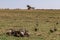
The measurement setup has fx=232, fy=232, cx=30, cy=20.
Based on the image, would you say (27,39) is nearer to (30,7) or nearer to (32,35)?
(32,35)

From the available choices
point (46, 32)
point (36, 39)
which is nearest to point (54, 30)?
point (46, 32)

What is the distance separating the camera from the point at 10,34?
56.7 feet

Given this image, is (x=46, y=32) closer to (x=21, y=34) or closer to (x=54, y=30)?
(x=54, y=30)

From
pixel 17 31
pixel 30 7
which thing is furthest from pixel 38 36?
pixel 30 7

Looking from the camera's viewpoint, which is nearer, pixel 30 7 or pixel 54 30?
pixel 54 30

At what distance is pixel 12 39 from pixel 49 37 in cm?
294

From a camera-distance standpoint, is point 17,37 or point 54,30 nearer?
point 17,37

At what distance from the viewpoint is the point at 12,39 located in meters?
15.7

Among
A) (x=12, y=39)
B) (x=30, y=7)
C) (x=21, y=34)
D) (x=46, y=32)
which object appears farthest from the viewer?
(x=30, y=7)

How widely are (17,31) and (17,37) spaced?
718 millimetres

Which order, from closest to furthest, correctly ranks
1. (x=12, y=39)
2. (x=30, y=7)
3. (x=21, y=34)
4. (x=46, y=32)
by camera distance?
(x=12, y=39) → (x=21, y=34) → (x=46, y=32) → (x=30, y=7)

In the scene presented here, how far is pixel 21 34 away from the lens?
1698 centimetres

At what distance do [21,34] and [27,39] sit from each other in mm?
1105

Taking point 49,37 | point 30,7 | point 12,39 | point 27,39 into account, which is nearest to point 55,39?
point 49,37
